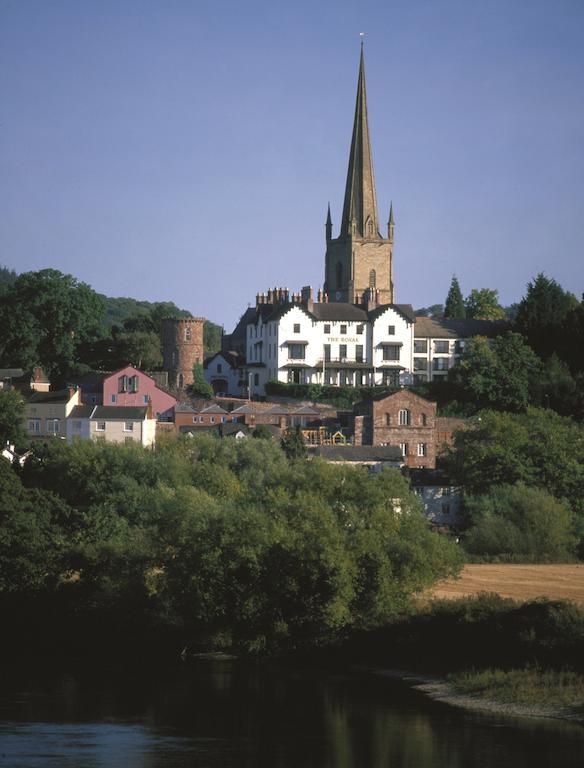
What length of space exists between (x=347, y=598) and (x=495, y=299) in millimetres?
72216

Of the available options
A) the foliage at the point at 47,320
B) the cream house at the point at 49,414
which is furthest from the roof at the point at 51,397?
the foliage at the point at 47,320

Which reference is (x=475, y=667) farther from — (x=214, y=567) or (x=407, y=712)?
(x=214, y=567)

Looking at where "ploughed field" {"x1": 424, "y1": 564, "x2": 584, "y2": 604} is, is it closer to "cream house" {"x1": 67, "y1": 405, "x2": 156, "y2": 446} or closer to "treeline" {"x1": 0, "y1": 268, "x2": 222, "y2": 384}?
"cream house" {"x1": 67, "y1": 405, "x2": 156, "y2": 446}

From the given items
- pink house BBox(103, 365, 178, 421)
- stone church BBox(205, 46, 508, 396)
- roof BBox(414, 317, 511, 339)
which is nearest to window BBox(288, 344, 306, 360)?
stone church BBox(205, 46, 508, 396)

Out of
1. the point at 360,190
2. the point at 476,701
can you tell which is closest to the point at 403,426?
the point at 360,190

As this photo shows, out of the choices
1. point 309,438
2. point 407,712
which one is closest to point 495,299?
point 309,438

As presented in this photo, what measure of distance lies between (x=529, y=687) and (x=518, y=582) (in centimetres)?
1268

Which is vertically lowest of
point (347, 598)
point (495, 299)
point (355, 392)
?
point (347, 598)

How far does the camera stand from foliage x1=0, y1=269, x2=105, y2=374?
92.2 metres

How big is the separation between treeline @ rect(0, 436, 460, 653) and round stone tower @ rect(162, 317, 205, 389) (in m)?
34.3

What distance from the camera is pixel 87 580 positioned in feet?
160

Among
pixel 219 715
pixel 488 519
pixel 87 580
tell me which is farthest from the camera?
pixel 488 519

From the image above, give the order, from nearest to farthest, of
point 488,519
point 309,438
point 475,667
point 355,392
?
point 475,667
point 488,519
point 309,438
point 355,392

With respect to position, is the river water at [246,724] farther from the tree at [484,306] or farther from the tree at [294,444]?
the tree at [484,306]
